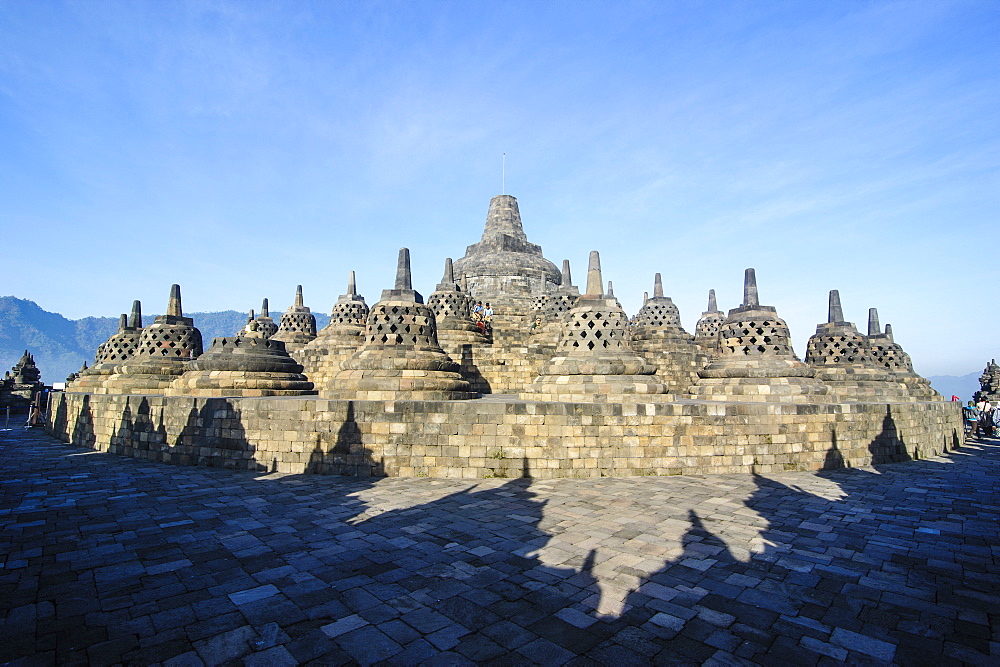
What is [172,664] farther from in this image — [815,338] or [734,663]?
[815,338]

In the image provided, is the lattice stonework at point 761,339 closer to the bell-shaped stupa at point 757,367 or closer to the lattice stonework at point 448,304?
the bell-shaped stupa at point 757,367

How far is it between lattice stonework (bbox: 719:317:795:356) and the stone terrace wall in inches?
109

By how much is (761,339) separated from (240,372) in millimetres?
13443

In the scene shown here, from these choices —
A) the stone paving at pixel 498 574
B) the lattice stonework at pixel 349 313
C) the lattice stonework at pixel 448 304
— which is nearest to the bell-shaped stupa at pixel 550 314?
the lattice stonework at pixel 448 304

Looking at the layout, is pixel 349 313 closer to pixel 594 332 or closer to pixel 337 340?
pixel 337 340

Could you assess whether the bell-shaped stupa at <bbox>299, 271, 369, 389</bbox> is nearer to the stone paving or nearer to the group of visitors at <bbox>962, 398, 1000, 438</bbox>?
the stone paving

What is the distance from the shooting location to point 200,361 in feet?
43.1

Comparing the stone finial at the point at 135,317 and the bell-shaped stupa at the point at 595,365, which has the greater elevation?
the stone finial at the point at 135,317

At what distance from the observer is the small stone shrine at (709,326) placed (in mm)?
23831

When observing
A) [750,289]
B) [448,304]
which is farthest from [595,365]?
[448,304]

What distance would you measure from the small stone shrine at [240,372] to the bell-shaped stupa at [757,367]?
1122 centimetres

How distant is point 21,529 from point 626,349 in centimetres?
1002

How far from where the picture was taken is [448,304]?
65.7 feet

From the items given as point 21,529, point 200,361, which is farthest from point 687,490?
point 200,361
